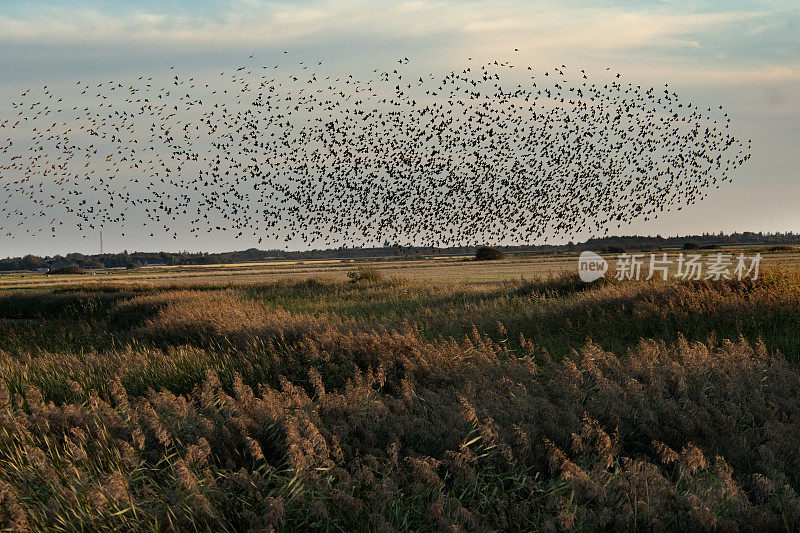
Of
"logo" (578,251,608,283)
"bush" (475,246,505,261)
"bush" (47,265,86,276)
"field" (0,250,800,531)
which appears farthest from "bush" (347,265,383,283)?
"bush" (47,265,86,276)

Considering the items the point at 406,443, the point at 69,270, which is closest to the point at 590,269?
the point at 406,443

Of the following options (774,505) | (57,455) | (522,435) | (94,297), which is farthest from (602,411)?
(94,297)

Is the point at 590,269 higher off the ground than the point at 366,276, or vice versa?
the point at 590,269

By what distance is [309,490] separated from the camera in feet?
15.8

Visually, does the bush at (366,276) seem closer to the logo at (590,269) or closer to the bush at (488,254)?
the logo at (590,269)

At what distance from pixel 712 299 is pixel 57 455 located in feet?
40.0

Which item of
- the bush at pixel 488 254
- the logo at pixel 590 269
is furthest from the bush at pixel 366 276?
the bush at pixel 488 254

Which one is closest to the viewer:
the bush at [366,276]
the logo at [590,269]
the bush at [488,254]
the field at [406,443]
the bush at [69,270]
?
the field at [406,443]

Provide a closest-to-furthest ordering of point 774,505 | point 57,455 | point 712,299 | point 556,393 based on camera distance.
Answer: point 774,505 → point 57,455 → point 556,393 → point 712,299

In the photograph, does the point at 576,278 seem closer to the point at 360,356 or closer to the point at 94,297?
the point at 360,356

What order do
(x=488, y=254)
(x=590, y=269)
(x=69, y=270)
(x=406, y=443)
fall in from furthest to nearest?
1. (x=69, y=270)
2. (x=488, y=254)
3. (x=590, y=269)
4. (x=406, y=443)

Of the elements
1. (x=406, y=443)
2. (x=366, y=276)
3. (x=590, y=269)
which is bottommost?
(x=406, y=443)

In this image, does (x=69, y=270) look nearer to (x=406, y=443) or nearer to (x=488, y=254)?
(x=488, y=254)

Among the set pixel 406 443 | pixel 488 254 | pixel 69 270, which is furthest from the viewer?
pixel 69 270
